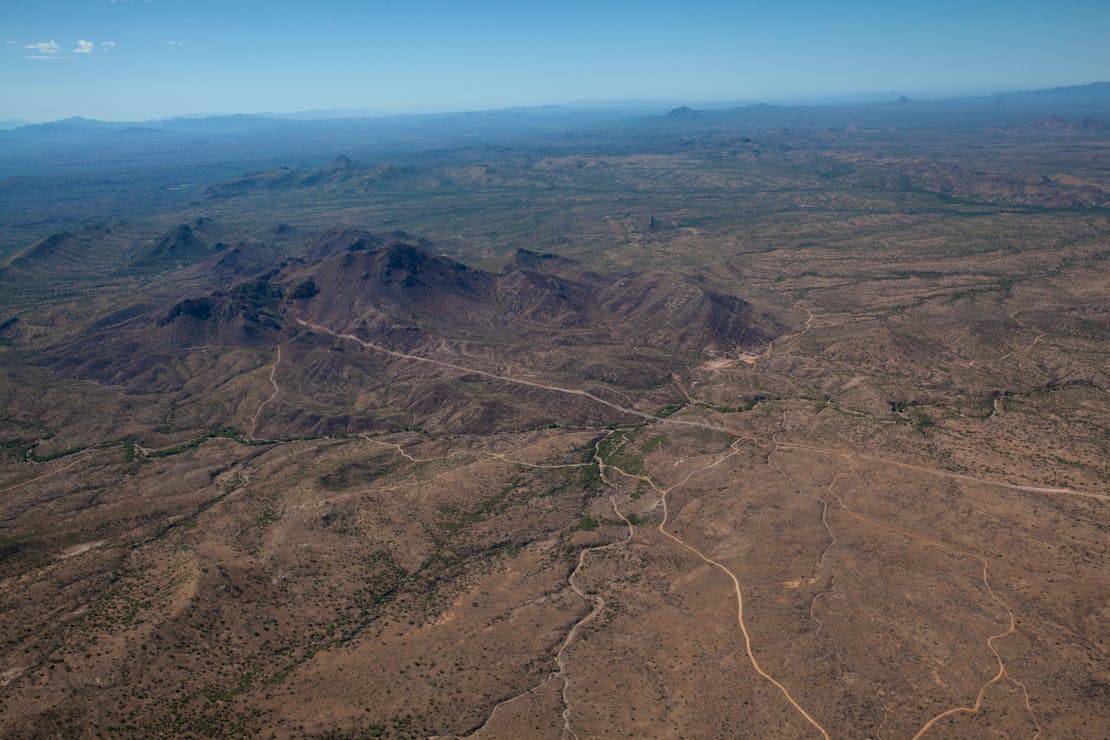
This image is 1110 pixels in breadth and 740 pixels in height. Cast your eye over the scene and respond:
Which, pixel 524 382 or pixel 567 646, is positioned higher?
pixel 524 382

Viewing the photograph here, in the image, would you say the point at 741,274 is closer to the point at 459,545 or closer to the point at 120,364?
the point at 459,545

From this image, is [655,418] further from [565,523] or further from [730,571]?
[730,571]

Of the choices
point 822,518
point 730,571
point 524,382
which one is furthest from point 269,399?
point 822,518

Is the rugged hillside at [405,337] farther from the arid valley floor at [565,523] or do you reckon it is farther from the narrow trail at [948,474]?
the narrow trail at [948,474]

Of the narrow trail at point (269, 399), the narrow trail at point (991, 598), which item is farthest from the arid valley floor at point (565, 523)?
the narrow trail at point (269, 399)

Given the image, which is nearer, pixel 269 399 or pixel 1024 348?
pixel 269 399

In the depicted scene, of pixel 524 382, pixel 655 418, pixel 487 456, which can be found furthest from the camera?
pixel 524 382

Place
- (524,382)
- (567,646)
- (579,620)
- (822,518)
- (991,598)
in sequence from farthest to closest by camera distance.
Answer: (524,382), (822,518), (579,620), (991,598), (567,646)
